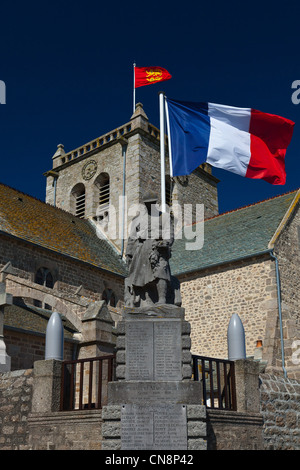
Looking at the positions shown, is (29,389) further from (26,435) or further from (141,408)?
(141,408)

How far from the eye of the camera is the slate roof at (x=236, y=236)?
20.4 meters

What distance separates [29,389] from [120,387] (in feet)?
7.62

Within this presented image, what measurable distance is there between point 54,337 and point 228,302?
38.0ft

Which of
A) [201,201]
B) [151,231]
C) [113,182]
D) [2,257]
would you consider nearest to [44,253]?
[2,257]

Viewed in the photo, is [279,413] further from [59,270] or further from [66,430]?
[59,270]

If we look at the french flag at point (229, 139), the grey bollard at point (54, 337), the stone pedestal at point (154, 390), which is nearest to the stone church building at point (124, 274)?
the french flag at point (229, 139)

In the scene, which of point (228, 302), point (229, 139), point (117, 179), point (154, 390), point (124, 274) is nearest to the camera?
point (154, 390)

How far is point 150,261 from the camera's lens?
852 cm

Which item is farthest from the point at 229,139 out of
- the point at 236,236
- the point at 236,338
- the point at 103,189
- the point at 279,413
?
the point at 103,189

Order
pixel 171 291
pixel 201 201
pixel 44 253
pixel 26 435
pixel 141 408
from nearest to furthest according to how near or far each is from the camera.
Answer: pixel 141 408 < pixel 171 291 < pixel 26 435 < pixel 44 253 < pixel 201 201

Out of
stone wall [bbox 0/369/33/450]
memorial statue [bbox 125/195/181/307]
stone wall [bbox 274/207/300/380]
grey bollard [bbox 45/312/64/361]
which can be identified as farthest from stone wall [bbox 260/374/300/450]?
stone wall [bbox 274/207/300/380]

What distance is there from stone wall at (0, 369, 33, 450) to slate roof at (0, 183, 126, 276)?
388 inches

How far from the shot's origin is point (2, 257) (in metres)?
19.0

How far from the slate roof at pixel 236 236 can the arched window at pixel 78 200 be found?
8194mm
